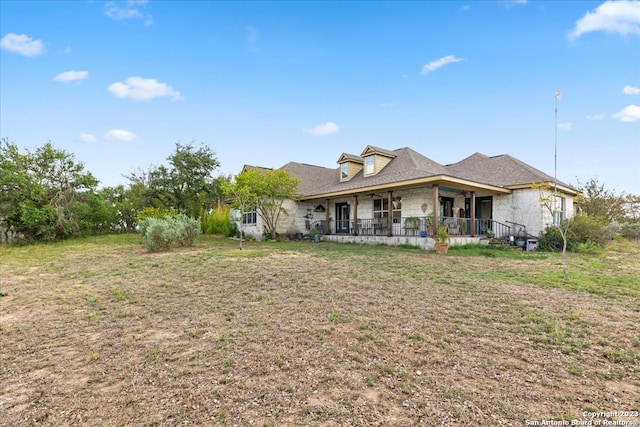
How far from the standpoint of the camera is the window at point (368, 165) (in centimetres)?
1786

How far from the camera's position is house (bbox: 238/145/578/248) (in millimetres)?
14242

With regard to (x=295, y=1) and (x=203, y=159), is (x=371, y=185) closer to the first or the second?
(x=295, y=1)

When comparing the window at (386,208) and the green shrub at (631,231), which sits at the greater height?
the window at (386,208)

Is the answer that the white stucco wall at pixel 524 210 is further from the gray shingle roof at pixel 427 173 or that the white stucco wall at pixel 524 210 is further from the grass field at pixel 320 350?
the grass field at pixel 320 350

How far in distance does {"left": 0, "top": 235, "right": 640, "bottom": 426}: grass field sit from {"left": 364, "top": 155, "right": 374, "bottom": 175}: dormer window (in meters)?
11.3

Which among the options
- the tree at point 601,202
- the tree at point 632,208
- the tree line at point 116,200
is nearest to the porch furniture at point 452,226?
the tree line at point 116,200

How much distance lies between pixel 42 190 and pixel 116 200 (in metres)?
7.38

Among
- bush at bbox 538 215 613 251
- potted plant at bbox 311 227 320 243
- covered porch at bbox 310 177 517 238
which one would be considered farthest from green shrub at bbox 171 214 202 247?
bush at bbox 538 215 613 251

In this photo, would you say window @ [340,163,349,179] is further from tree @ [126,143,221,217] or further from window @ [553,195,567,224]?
window @ [553,195,567,224]

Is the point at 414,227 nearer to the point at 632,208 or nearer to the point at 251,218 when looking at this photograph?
the point at 251,218

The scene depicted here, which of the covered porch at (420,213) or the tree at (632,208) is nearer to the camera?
the covered porch at (420,213)

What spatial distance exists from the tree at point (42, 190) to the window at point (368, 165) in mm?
16216

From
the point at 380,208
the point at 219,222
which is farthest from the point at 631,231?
the point at 219,222

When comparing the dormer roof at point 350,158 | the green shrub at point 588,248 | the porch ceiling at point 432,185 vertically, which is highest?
the dormer roof at point 350,158
